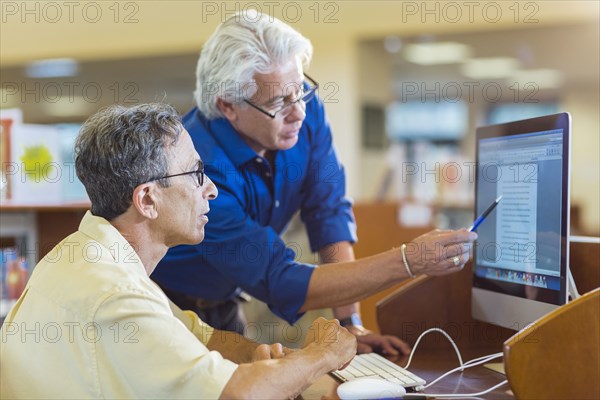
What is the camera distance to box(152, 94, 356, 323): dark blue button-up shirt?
1.96m

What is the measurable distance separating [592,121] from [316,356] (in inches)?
480

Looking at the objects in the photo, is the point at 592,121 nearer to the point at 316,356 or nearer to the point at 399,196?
the point at 399,196

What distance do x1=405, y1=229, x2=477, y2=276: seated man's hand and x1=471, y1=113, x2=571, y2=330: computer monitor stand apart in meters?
0.13

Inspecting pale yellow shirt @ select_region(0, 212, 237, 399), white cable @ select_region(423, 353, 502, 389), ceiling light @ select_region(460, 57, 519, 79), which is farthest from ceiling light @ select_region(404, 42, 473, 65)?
pale yellow shirt @ select_region(0, 212, 237, 399)

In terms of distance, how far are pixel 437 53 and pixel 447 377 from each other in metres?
9.28

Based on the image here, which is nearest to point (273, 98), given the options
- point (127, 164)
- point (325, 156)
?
point (325, 156)

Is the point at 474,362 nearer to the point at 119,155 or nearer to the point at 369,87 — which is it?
the point at 119,155

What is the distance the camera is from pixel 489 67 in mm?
11430

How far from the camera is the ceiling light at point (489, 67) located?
10.9 metres

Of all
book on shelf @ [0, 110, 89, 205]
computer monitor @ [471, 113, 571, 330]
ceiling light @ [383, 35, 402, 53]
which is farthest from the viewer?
ceiling light @ [383, 35, 402, 53]

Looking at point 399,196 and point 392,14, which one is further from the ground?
point 392,14

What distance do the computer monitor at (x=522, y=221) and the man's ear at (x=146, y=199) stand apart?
2.84 ft

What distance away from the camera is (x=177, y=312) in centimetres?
177

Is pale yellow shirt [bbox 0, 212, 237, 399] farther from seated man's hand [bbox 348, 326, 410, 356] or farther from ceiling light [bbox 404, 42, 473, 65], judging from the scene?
ceiling light [bbox 404, 42, 473, 65]
